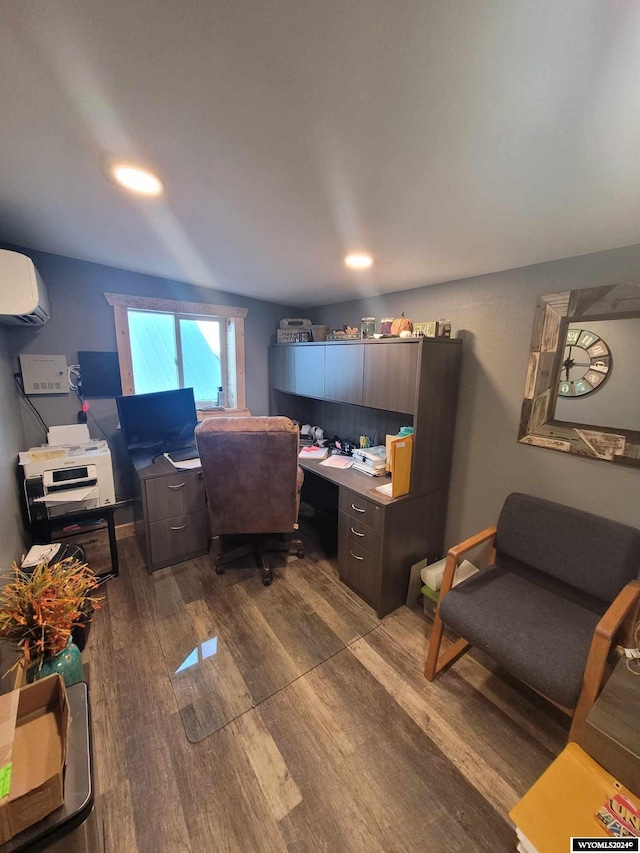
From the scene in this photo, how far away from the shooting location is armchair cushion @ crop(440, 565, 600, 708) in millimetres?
1222

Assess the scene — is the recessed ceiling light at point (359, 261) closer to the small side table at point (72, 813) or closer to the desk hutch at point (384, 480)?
the desk hutch at point (384, 480)

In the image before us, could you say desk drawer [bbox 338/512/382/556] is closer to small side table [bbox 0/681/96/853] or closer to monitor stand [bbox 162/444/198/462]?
monitor stand [bbox 162/444/198/462]

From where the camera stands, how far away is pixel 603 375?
156 cm

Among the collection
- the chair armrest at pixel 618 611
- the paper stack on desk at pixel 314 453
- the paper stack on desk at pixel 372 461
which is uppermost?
the paper stack on desk at pixel 372 461

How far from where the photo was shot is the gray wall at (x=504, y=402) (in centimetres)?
156

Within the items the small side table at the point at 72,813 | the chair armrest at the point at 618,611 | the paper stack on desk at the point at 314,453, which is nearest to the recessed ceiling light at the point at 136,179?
the small side table at the point at 72,813

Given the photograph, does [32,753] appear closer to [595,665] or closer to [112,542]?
[112,542]

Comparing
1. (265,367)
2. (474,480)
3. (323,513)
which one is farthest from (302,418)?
Result: (474,480)

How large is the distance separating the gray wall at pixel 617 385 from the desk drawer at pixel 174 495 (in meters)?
2.48

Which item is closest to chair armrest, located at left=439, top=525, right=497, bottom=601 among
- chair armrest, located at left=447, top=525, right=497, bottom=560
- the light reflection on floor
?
chair armrest, located at left=447, top=525, right=497, bottom=560

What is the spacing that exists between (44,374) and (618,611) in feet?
11.7

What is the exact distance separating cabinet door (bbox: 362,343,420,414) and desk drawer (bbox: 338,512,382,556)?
0.77 m

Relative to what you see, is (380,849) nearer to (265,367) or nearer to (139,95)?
(139,95)

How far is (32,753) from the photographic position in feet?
2.83
